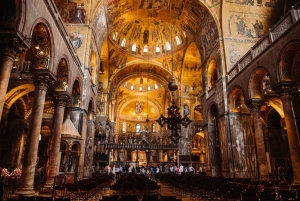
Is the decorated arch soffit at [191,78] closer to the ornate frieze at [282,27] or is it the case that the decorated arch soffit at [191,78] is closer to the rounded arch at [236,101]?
the rounded arch at [236,101]

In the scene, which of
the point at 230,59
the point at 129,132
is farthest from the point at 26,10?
the point at 129,132

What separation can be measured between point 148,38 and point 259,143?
20075 millimetres

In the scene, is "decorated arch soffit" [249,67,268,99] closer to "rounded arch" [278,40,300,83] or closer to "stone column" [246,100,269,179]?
"stone column" [246,100,269,179]

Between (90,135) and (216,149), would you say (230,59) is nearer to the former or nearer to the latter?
(216,149)

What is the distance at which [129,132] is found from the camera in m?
40.5

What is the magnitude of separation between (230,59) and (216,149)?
705cm

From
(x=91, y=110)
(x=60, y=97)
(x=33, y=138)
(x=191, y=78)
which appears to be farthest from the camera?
(x=191, y=78)

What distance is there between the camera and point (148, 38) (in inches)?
1092

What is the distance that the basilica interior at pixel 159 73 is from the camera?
851 centimetres

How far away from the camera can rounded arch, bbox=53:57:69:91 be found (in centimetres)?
1087

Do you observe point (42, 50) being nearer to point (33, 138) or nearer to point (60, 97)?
point (60, 97)

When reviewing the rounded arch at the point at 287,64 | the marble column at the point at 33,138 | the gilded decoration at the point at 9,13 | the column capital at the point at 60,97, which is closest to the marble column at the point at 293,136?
the rounded arch at the point at 287,64

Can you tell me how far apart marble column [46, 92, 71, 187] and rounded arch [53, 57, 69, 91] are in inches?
14.4

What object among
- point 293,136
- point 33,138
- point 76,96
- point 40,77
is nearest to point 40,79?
point 40,77
